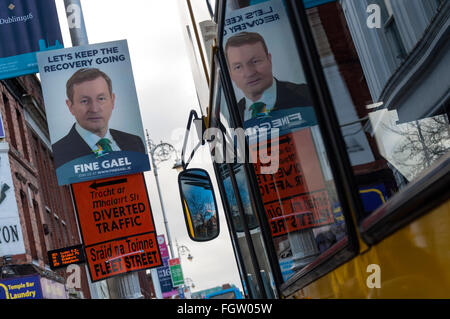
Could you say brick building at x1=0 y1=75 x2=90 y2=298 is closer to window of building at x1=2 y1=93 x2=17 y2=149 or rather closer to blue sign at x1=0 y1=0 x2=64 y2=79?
window of building at x1=2 y1=93 x2=17 y2=149

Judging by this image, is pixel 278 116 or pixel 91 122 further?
pixel 91 122

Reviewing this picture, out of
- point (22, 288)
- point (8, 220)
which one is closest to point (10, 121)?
point (8, 220)

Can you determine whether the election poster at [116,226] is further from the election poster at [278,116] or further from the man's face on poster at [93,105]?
the election poster at [278,116]

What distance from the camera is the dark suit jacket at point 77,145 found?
12891 mm

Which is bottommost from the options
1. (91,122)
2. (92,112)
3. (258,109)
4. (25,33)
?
(258,109)

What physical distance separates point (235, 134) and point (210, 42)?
2.09ft

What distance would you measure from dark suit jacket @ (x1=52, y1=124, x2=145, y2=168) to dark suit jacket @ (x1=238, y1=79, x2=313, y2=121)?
438 inches

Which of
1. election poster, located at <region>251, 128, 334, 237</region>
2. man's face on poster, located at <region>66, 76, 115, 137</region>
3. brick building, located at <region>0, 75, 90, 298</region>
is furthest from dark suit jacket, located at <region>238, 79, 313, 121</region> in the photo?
brick building, located at <region>0, 75, 90, 298</region>

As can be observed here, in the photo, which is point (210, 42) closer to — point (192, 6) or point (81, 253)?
point (192, 6)

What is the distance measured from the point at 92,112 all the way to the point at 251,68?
11572mm

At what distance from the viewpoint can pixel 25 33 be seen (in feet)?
42.6

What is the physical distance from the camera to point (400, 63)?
84.9 inches

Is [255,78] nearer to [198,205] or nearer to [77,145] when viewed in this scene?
[198,205]
